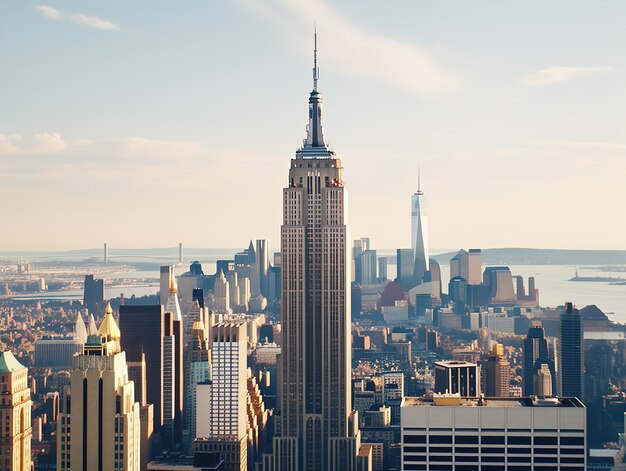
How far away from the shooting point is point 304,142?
30516mm

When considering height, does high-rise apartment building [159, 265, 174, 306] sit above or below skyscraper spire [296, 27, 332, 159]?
below

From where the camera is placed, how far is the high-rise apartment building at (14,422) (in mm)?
17719

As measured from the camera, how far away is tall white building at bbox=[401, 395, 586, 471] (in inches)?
593

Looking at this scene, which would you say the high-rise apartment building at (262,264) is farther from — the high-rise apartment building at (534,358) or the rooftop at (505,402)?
the rooftop at (505,402)

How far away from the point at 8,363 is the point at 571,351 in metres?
17.8

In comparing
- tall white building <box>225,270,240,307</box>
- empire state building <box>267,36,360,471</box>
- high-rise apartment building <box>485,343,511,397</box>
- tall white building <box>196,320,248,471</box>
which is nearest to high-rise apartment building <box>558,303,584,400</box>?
high-rise apartment building <box>485,343,511,397</box>

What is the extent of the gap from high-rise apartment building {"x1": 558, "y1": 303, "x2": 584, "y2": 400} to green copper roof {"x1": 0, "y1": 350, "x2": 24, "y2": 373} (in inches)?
567

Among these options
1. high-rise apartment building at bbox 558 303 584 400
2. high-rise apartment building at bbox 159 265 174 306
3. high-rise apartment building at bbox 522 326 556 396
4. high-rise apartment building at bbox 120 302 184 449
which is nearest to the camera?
high-rise apartment building at bbox 120 302 184 449

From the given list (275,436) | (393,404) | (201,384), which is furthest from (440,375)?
(201,384)

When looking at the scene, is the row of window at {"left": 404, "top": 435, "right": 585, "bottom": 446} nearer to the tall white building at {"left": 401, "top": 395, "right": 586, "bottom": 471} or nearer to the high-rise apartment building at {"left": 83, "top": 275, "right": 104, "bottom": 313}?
the tall white building at {"left": 401, "top": 395, "right": 586, "bottom": 471}

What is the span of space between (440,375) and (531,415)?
15597 mm

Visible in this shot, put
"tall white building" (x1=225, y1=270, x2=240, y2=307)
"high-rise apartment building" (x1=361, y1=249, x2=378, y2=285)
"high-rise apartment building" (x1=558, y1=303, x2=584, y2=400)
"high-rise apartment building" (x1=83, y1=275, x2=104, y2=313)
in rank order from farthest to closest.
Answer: "tall white building" (x1=225, y1=270, x2=240, y2=307), "high-rise apartment building" (x1=361, y1=249, x2=378, y2=285), "high-rise apartment building" (x1=558, y1=303, x2=584, y2=400), "high-rise apartment building" (x1=83, y1=275, x2=104, y2=313)

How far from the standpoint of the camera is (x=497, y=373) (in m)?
31.1

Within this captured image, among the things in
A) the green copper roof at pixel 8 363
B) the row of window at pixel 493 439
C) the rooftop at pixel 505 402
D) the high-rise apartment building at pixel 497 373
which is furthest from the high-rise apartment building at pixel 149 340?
the row of window at pixel 493 439
